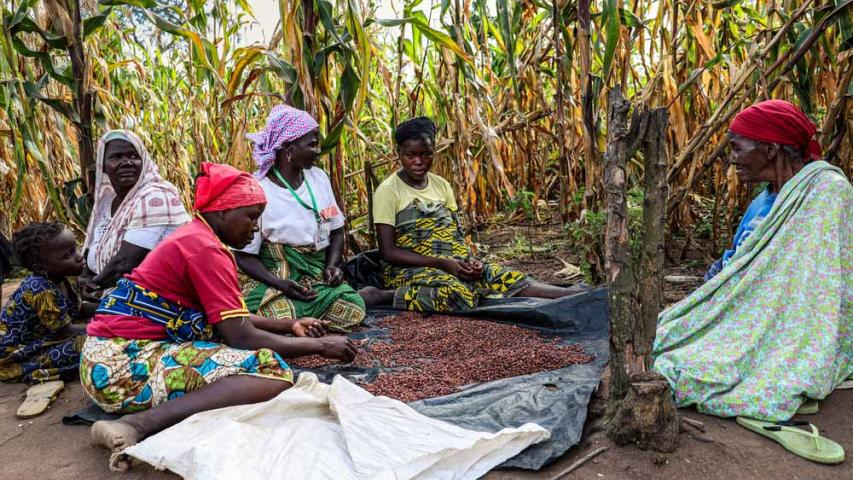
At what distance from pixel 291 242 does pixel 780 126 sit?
2287 millimetres

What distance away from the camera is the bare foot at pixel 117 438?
5.87ft

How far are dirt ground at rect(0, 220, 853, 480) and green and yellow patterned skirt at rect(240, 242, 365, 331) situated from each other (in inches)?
39.4

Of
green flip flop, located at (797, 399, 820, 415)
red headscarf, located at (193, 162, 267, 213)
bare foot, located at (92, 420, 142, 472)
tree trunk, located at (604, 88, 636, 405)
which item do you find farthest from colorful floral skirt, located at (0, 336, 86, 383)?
green flip flop, located at (797, 399, 820, 415)

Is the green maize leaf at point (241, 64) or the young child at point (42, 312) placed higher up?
the green maize leaf at point (241, 64)

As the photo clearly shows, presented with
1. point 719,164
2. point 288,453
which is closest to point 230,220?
point 288,453

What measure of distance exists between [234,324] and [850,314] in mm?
2185

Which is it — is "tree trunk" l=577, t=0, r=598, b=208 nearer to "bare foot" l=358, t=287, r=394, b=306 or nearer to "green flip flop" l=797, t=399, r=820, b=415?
"bare foot" l=358, t=287, r=394, b=306

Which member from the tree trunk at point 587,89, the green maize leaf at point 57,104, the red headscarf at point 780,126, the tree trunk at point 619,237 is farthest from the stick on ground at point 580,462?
the green maize leaf at point 57,104

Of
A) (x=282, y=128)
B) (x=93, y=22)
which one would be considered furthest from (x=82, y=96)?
(x=282, y=128)

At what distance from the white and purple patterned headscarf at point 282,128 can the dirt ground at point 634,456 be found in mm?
1536

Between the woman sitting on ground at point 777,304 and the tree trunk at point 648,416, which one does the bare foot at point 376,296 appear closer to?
the woman sitting on ground at point 777,304

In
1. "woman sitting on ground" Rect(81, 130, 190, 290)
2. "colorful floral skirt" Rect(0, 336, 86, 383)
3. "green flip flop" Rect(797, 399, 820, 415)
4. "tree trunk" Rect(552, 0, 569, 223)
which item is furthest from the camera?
"tree trunk" Rect(552, 0, 569, 223)

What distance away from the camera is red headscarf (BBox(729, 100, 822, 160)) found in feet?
7.57

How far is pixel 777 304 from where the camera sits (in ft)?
7.09
